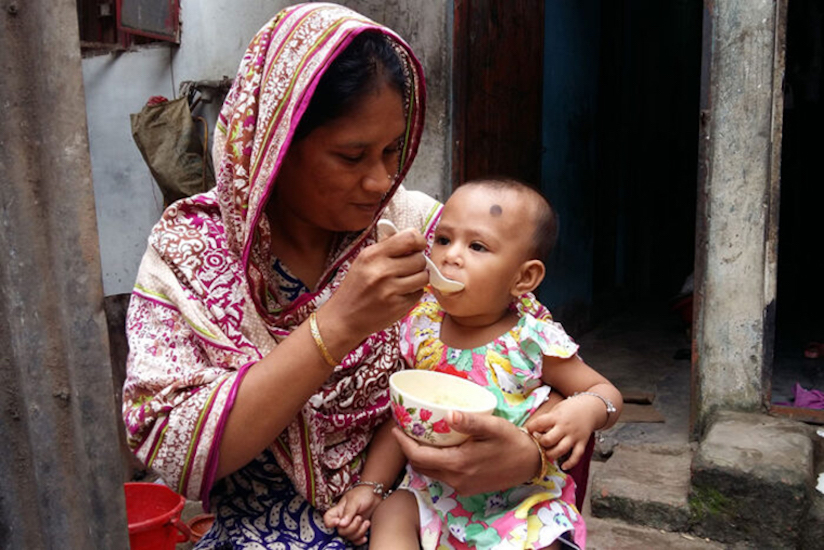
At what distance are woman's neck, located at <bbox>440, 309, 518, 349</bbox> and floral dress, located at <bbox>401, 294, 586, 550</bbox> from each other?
22 mm

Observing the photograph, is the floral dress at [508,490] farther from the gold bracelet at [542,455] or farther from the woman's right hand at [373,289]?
the woman's right hand at [373,289]

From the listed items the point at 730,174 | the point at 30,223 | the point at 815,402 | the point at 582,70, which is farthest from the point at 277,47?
the point at 582,70

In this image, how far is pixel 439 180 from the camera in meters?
5.09

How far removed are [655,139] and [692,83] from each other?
0.83 m

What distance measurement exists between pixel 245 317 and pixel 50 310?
66 centimetres

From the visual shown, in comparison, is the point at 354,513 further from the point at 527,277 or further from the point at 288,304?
the point at 527,277

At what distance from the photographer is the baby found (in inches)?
62.1

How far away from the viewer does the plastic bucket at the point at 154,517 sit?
2611 mm

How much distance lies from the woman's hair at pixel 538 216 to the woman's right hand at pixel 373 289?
600mm

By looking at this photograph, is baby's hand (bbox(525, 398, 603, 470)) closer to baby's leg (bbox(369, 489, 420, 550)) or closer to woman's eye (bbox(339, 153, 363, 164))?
baby's leg (bbox(369, 489, 420, 550))

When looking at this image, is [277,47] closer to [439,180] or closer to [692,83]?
[439,180]

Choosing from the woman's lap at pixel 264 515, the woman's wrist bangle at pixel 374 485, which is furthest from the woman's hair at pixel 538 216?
the woman's lap at pixel 264 515

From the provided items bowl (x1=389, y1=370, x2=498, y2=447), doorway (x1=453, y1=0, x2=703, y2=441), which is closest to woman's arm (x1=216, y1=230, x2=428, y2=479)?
bowl (x1=389, y1=370, x2=498, y2=447)

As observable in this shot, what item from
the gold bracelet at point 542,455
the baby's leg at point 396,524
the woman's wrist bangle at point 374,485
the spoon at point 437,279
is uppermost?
the spoon at point 437,279
